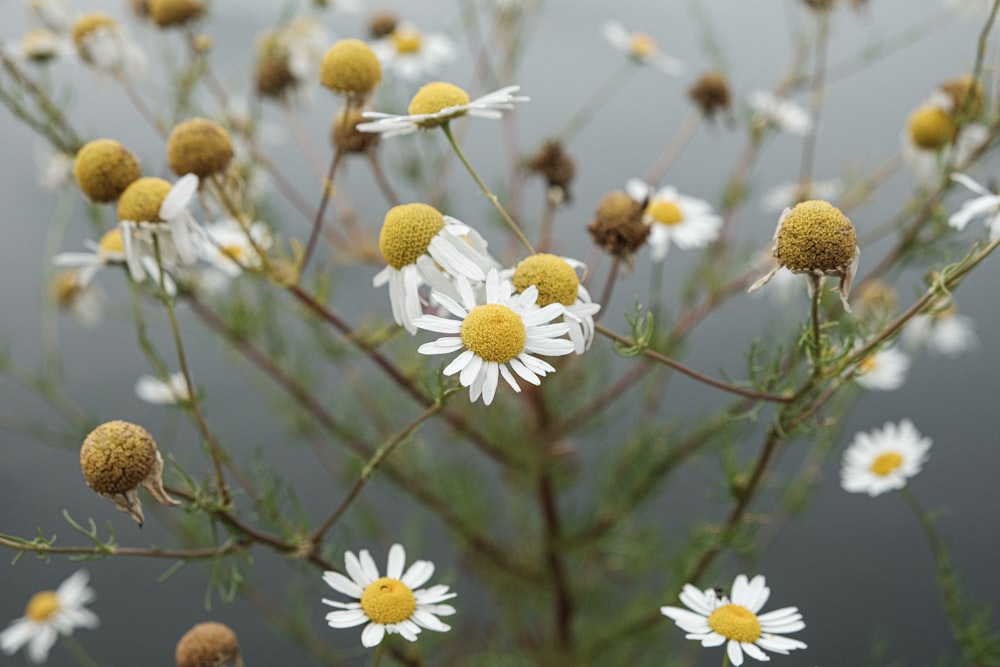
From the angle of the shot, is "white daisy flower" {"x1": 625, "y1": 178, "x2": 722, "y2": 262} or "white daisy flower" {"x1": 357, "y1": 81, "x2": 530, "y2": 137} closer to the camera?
"white daisy flower" {"x1": 357, "y1": 81, "x2": 530, "y2": 137}

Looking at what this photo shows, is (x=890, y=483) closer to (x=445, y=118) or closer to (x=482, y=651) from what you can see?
(x=445, y=118)

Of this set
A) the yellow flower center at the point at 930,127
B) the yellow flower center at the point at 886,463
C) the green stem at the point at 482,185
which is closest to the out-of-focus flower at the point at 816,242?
the green stem at the point at 482,185

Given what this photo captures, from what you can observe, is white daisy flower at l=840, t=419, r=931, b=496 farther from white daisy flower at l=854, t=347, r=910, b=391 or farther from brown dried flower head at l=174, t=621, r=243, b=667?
brown dried flower head at l=174, t=621, r=243, b=667

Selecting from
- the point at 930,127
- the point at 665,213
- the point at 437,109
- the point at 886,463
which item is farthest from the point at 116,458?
the point at 930,127

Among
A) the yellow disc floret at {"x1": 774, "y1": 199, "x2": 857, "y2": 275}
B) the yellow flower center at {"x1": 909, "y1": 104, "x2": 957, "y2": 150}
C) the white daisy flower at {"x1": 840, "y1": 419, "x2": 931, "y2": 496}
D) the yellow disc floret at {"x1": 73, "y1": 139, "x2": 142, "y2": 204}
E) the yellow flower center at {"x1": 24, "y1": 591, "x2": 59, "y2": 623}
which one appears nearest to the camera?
the yellow disc floret at {"x1": 774, "y1": 199, "x2": 857, "y2": 275}

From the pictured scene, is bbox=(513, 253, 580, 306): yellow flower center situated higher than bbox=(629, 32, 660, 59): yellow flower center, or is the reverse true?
bbox=(629, 32, 660, 59): yellow flower center

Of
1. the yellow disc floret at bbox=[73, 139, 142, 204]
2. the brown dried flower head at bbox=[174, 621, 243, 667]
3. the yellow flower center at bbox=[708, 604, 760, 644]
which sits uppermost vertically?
the yellow disc floret at bbox=[73, 139, 142, 204]

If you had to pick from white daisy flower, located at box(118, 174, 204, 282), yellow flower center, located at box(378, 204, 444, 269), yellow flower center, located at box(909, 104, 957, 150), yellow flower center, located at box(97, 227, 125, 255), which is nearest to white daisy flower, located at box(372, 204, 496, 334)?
yellow flower center, located at box(378, 204, 444, 269)
